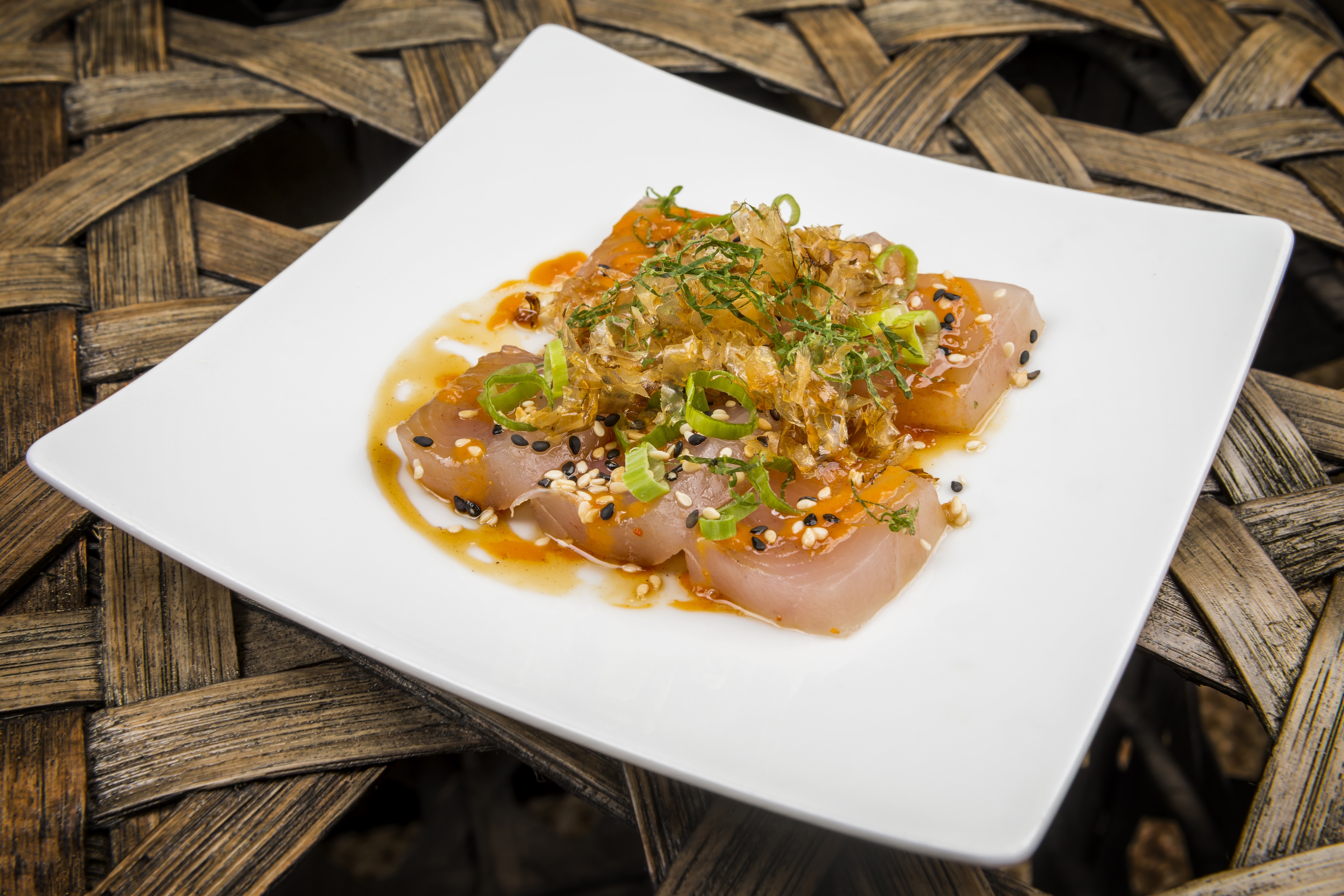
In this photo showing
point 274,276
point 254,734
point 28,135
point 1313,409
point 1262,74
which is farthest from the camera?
point 1262,74

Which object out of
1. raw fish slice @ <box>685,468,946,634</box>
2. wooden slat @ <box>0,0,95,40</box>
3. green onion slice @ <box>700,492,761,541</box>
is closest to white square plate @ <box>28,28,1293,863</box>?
raw fish slice @ <box>685,468,946,634</box>

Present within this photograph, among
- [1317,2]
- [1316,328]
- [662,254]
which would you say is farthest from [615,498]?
[1317,2]

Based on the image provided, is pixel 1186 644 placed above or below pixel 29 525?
above

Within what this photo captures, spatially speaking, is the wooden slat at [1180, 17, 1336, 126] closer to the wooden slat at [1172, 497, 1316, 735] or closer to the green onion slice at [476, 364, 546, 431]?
the wooden slat at [1172, 497, 1316, 735]

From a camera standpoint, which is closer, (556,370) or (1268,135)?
(556,370)

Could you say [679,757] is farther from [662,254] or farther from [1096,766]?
[1096,766]

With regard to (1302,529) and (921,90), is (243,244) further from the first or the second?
(1302,529)

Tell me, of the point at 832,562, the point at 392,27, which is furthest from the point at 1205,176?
the point at 392,27
